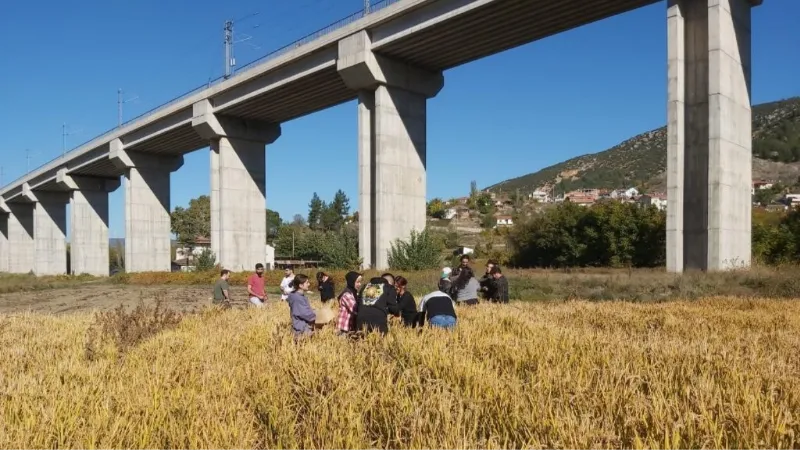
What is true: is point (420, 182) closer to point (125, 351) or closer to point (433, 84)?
point (433, 84)

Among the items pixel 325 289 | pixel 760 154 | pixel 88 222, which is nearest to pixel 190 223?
pixel 88 222

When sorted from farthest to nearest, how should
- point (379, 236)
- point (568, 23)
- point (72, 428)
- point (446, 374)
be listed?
1. point (379, 236)
2. point (568, 23)
3. point (446, 374)
4. point (72, 428)

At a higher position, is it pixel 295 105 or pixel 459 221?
pixel 295 105

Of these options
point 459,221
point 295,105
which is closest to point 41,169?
point 295,105

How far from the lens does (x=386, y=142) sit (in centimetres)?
3278

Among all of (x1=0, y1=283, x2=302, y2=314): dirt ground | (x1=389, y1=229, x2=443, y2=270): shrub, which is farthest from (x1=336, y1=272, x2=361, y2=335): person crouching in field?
(x1=389, y1=229, x2=443, y2=270): shrub

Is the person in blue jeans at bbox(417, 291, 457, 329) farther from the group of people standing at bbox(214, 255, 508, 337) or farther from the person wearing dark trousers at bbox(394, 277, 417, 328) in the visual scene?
the person wearing dark trousers at bbox(394, 277, 417, 328)

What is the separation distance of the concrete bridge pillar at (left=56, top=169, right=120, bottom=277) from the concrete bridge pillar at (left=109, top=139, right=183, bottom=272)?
40.1ft

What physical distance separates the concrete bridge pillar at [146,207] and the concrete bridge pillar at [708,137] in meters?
44.1

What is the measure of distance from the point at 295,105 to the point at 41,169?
41089 millimetres

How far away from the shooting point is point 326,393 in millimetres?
5465

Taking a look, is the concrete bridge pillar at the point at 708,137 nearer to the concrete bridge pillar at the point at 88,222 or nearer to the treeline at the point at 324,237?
the treeline at the point at 324,237

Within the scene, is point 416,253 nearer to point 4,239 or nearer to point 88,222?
point 88,222

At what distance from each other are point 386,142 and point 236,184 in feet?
55.1
